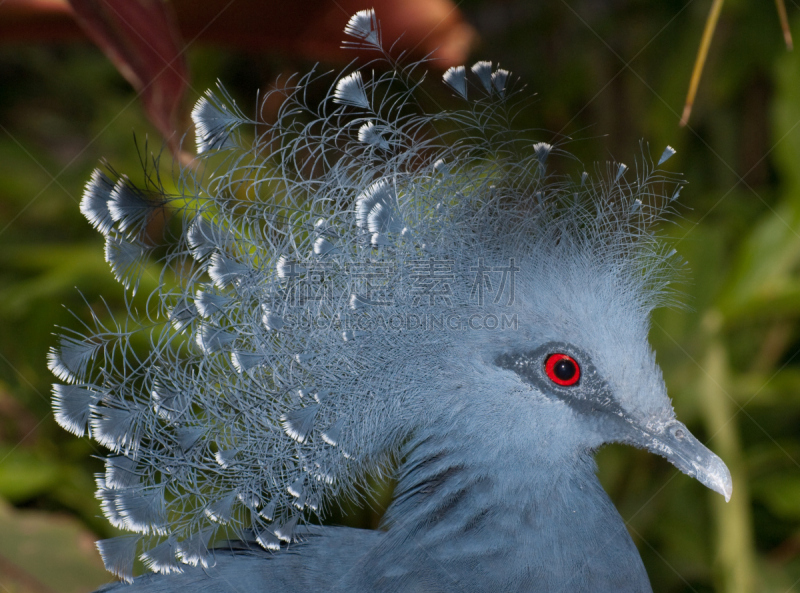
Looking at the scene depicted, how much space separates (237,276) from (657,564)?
1.90m

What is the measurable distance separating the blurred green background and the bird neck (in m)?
0.51

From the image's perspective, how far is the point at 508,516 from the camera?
4.09 ft

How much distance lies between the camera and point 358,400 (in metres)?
1.22

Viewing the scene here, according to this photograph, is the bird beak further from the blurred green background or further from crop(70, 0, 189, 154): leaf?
crop(70, 0, 189, 154): leaf

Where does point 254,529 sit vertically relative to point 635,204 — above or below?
below

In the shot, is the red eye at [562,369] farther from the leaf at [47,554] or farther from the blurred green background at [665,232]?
the leaf at [47,554]

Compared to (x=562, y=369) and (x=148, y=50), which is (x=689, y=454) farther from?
(x=148, y=50)

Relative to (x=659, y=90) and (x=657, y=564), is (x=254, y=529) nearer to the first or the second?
(x=657, y=564)

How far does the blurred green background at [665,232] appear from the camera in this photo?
199cm

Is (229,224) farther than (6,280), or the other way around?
(6,280)

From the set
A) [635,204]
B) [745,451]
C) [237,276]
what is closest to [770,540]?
[745,451]

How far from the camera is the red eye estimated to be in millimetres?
1245

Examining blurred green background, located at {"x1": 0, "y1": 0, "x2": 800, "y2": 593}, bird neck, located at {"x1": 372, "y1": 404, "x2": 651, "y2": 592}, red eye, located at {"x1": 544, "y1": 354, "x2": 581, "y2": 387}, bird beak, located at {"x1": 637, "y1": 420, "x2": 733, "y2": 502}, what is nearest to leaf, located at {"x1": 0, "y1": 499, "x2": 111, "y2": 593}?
blurred green background, located at {"x1": 0, "y1": 0, "x2": 800, "y2": 593}

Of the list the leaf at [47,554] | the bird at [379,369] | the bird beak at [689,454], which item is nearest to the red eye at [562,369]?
the bird at [379,369]
